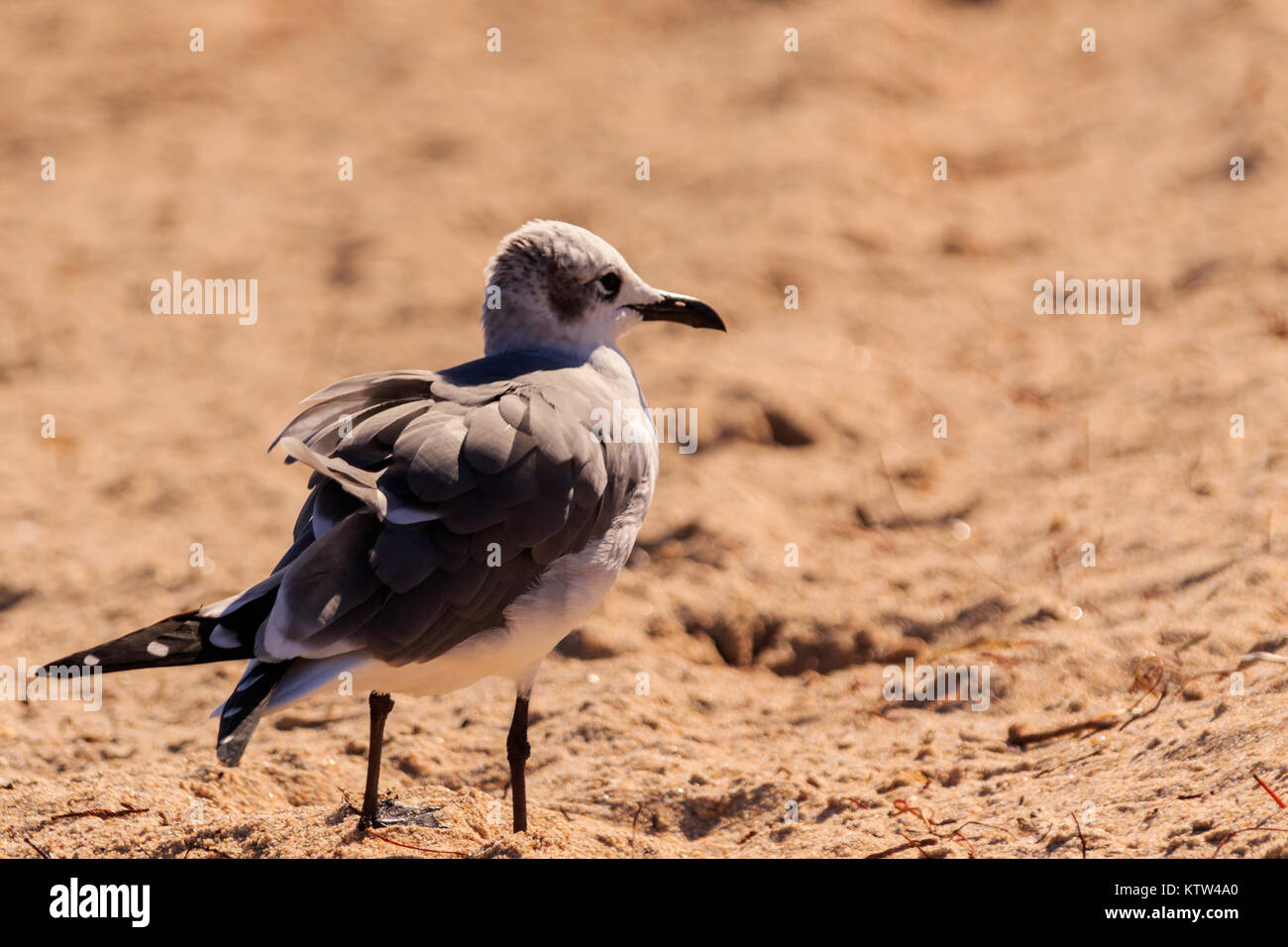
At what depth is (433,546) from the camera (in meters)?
3.69

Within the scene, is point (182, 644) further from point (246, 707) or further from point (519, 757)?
point (519, 757)

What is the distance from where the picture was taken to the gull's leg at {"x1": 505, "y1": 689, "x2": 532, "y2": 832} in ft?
13.6

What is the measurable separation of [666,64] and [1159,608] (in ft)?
23.6

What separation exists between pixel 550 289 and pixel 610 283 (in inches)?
9.3

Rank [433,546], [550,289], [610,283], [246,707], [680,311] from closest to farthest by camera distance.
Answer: [246,707]
[433,546]
[550,289]
[610,283]
[680,311]

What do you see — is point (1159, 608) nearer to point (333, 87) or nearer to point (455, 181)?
point (455, 181)

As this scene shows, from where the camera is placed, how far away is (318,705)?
211 inches

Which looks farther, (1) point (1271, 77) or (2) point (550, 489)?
(1) point (1271, 77)

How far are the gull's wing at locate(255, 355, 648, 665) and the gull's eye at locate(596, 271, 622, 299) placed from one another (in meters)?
0.63

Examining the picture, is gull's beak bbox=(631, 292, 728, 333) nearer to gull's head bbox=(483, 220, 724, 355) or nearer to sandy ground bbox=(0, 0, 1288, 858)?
gull's head bbox=(483, 220, 724, 355)

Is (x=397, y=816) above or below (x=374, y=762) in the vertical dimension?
below

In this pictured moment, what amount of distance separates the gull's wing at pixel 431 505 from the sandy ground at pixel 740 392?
2.59ft

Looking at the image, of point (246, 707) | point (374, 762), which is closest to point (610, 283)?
point (374, 762)
